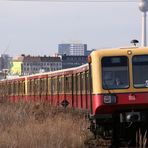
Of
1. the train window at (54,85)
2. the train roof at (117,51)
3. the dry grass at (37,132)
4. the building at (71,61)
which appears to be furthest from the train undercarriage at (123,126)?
the building at (71,61)

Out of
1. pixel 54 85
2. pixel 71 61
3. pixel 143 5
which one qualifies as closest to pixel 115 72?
pixel 54 85

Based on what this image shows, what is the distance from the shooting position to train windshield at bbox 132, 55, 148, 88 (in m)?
14.2

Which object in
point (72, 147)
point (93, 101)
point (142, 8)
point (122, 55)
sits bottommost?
point (72, 147)

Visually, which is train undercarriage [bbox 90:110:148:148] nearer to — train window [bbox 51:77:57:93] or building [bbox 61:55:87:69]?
train window [bbox 51:77:57:93]

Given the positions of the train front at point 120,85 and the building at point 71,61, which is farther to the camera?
the building at point 71,61

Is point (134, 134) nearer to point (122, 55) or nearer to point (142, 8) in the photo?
point (122, 55)

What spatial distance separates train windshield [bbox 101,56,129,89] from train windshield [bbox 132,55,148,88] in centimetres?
21

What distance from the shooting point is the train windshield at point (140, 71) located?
14.2 metres

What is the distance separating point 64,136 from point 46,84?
61.3ft

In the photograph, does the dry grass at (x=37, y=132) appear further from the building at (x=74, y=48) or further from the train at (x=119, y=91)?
the building at (x=74, y=48)

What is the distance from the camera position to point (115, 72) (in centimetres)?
1429

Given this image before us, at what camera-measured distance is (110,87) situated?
559 inches

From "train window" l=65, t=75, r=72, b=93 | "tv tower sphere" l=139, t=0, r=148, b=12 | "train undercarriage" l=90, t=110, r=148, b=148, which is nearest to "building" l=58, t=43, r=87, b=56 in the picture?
"tv tower sphere" l=139, t=0, r=148, b=12

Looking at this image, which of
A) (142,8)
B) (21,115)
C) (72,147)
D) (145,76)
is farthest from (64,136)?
(142,8)
